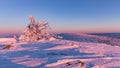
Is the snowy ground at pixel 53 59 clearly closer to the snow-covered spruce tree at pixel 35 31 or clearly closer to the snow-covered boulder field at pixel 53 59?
the snow-covered boulder field at pixel 53 59

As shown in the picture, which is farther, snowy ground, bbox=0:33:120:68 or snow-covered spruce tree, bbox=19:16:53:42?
snow-covered spruce tree, bbox=19:16:53:42

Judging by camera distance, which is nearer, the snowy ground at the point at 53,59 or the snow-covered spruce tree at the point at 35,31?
the snowy ground at the point at 53,59

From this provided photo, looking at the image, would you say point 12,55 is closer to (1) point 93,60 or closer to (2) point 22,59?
(2) point 22,59

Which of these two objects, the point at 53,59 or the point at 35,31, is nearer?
the point at 53,59

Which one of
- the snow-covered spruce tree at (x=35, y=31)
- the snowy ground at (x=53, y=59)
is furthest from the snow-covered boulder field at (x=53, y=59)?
the snow-covered spruce tree at (x=35, y=31)

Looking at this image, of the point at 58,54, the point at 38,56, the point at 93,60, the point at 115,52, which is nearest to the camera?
the point at 93,60

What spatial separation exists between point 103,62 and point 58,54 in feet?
8.03

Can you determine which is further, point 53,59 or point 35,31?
point 35,31

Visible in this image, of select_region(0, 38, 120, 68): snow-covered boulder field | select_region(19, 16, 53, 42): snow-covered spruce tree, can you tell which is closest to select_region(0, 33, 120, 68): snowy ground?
select_region(0, 38, 120, 68): snow-covered boulder field

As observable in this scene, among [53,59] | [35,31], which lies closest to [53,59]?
[53,59]

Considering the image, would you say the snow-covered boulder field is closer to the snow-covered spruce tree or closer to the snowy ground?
the snowy ground

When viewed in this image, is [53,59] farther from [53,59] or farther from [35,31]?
[35,31]

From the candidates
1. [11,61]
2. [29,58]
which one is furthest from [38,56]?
[11,61]

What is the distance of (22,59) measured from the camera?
33.4 ft
